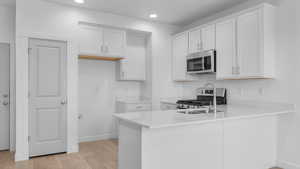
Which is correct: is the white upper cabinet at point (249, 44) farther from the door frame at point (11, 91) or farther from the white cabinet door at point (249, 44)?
the door frame at point (11, 91)

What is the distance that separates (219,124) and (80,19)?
3.03 meters

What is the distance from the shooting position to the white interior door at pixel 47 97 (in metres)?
3.31

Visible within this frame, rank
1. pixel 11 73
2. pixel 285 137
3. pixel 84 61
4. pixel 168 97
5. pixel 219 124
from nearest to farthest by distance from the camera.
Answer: pixel 219 124, pixel 285 137, pixel 11 73, pixel 84 61, pixel 168 97

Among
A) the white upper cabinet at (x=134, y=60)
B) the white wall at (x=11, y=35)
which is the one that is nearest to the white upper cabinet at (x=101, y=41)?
the white upper cabinet at (x=134, y=60)

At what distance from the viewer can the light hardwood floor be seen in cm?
293

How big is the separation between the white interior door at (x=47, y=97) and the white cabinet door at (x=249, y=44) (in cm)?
296

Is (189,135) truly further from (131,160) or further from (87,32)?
(87,32)

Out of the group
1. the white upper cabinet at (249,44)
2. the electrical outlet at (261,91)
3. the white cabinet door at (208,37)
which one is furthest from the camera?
the white cabinet door at (208,37)

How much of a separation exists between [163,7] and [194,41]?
899 mm

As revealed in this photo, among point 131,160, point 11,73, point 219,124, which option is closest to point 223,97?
point 219,124

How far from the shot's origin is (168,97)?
4.62m

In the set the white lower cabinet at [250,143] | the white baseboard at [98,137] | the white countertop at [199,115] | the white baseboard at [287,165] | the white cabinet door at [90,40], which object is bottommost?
the white baseboard at [98,137]

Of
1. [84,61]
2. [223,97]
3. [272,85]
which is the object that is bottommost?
[223,97]

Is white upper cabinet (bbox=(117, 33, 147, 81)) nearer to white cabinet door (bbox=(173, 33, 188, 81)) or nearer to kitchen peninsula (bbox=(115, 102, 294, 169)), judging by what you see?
white cabinet door (bbox=(173, 33, 188, 81))
